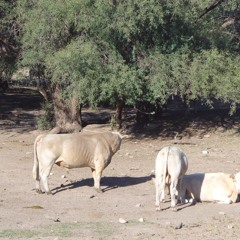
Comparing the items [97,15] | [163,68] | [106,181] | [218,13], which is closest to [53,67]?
[97,15]

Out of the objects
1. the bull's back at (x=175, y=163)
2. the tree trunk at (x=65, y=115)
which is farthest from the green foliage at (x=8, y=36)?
the bull's back at (x=175, y=163)

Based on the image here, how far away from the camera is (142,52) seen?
20.5m

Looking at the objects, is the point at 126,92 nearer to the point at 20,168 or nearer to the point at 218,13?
the point at 20,168

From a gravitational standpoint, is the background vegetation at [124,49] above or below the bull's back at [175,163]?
above

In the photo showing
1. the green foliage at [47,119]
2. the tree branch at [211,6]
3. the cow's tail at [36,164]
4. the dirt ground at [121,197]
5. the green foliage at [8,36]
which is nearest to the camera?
the dirt ground at [121,197]

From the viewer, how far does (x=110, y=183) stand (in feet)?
49.4

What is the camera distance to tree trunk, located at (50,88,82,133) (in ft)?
74.8

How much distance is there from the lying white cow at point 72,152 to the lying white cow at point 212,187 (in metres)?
1.90

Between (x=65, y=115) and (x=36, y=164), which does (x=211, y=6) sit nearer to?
(x=65, y=115)

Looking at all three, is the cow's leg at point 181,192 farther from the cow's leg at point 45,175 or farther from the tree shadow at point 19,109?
the tree shadow at point 19,109

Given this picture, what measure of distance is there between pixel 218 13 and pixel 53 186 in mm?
12203

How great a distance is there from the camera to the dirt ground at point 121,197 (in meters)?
10.4

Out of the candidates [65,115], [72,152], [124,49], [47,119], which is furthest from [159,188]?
[47,119]

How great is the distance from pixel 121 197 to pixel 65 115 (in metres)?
9.83
